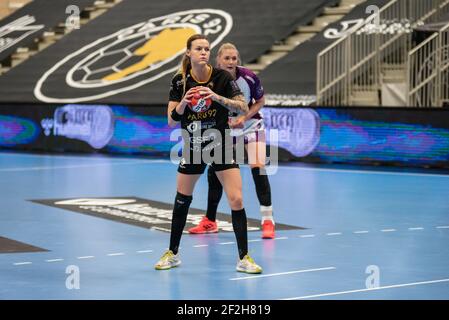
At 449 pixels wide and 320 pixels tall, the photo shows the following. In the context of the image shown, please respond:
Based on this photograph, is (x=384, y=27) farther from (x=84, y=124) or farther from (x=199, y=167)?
(x=199, y=167)

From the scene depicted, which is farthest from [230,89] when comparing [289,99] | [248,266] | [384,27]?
[384,27]

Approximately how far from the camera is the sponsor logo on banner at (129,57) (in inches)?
1032

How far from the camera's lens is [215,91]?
28.3 feet

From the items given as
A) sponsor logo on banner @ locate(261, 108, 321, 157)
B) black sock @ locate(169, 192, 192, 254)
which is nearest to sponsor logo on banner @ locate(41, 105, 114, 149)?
sponsor logo on banner @ locate(261, 108, 321, 157)

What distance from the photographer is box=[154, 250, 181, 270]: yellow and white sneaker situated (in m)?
8.86

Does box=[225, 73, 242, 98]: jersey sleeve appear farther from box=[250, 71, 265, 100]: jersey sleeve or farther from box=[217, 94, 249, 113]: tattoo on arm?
box=[250, 71, 265, 100]: jersey sleeve

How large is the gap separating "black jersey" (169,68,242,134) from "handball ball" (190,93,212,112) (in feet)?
0.30

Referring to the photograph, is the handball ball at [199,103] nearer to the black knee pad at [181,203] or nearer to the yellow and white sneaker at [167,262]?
the black knee pad at [181,203]

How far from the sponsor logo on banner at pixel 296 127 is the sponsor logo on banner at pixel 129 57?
5.98m

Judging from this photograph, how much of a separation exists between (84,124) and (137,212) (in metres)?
10.4
